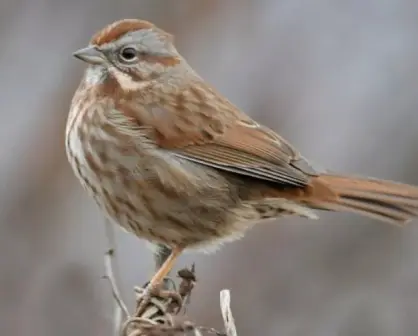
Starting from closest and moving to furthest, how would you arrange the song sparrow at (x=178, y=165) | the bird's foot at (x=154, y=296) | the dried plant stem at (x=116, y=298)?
the dried plant stem at (x=116, y=298) → the bird's foot at (x=154, y=296) → the song sparrow at (x=178, y=165)

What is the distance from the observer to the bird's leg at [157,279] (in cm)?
470

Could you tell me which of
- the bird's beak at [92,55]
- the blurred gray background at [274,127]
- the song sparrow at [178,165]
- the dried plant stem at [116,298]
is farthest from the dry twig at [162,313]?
the blurred gray background at [274,127]

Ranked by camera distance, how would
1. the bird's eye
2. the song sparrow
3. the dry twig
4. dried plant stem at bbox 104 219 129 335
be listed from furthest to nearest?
the bird's eye, the song sparrow, dried plant stem at bbox 104 219 129 335, the dry twig

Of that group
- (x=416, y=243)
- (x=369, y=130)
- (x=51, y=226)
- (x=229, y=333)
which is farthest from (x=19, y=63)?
(x=229, y=333)

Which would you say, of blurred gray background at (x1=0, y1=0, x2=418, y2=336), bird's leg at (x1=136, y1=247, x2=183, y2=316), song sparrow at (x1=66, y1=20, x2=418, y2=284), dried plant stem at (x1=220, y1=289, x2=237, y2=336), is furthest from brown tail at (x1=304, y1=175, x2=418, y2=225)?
dried plant stem at (x1=220, y1=289, x2=237, y2=336)

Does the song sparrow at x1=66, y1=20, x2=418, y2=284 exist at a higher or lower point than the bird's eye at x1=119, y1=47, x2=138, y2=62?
lower

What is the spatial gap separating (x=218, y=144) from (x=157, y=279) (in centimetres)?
63

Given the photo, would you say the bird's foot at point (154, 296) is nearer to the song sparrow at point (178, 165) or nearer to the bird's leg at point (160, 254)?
the song sparrow at point (178, 165)

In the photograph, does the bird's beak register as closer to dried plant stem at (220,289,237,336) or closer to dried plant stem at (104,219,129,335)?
dried plant stem at (104,219,129,335)

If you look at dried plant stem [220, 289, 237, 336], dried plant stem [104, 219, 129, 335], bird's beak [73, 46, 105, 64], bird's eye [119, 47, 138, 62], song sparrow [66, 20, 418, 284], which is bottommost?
dried plant stem [104, 219, 129, 335]

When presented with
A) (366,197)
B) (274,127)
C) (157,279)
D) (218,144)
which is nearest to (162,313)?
(157,279)

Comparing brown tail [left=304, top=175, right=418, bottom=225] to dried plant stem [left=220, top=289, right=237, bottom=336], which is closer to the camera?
dried plant stem [left=220, top=289, right=237, bottom=336]

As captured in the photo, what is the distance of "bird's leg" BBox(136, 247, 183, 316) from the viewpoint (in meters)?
4.70

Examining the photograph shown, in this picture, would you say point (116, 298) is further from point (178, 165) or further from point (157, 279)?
point (178, 165)
